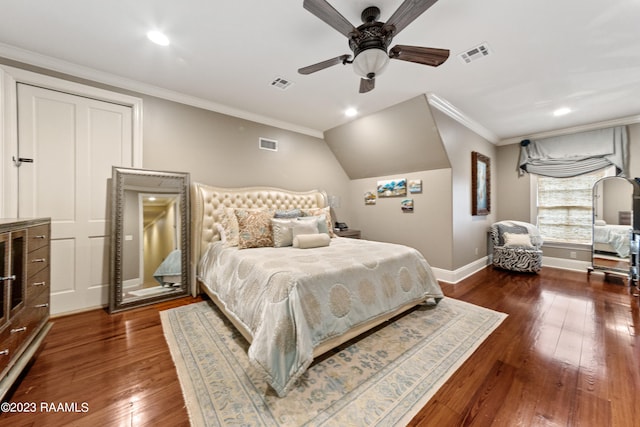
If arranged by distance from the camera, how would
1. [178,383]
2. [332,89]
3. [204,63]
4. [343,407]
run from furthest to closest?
1. [332,89]
2. [204,63]
3. [178,383]
4. [343,407]

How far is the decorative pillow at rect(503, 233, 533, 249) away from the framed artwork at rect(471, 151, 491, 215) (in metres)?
0.59

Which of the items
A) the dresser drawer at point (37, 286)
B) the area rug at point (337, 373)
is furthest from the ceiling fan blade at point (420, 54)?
the dresser drawer at point (37, 286)

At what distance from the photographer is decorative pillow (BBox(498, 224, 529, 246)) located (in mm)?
4418

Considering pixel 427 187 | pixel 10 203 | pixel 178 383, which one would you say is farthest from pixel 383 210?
pixel 10 203

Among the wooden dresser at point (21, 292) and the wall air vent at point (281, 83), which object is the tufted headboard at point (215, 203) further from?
the wall air vent at point (281, 83)

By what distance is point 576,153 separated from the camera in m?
4.28

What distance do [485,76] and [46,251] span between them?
4604 mm

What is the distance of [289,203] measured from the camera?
4090mm

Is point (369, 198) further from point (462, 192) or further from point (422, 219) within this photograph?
point (462, 192)

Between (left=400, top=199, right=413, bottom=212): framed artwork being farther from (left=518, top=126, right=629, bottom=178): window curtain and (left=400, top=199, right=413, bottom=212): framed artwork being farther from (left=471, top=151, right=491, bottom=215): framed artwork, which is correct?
(left=518, top=126, right=629, bottom=178): window curtain

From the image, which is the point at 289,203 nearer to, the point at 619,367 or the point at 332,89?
the point at 332,89

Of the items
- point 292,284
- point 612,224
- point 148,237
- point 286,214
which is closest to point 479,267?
point 612,224

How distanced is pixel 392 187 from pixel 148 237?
3850 mm

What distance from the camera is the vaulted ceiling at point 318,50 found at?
1.81 metres
